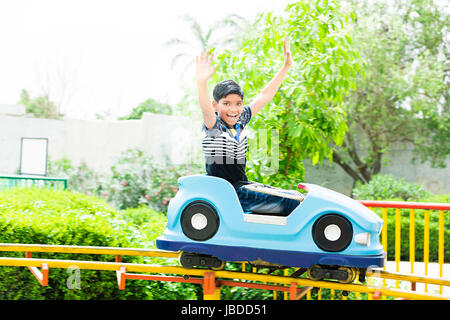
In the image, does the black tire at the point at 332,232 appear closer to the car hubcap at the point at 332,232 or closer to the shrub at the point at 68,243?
the car hubcap at the point at 332,232

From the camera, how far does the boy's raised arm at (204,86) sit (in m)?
2.65

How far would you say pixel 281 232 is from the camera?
2602 millimetres

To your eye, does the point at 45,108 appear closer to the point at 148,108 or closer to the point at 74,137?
the point at 148,108

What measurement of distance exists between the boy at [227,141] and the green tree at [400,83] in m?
9.44

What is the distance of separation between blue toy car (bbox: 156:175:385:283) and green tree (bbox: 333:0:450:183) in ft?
31.5

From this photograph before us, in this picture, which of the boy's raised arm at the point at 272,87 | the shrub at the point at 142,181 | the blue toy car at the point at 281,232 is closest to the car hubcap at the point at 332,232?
the blue toy car at the point at 281,232

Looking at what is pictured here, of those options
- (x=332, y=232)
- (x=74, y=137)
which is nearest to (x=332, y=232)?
(x=332, y=232)

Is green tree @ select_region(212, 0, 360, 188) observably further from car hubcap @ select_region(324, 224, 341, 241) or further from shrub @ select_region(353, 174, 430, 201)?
shrub @ select_region(353, 174, 430, 201)

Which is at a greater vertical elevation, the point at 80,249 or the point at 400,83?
the point at 400,83

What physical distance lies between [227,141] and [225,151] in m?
0.05

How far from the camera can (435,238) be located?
9109 mm

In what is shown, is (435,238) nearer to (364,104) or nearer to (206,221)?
(364,104)
